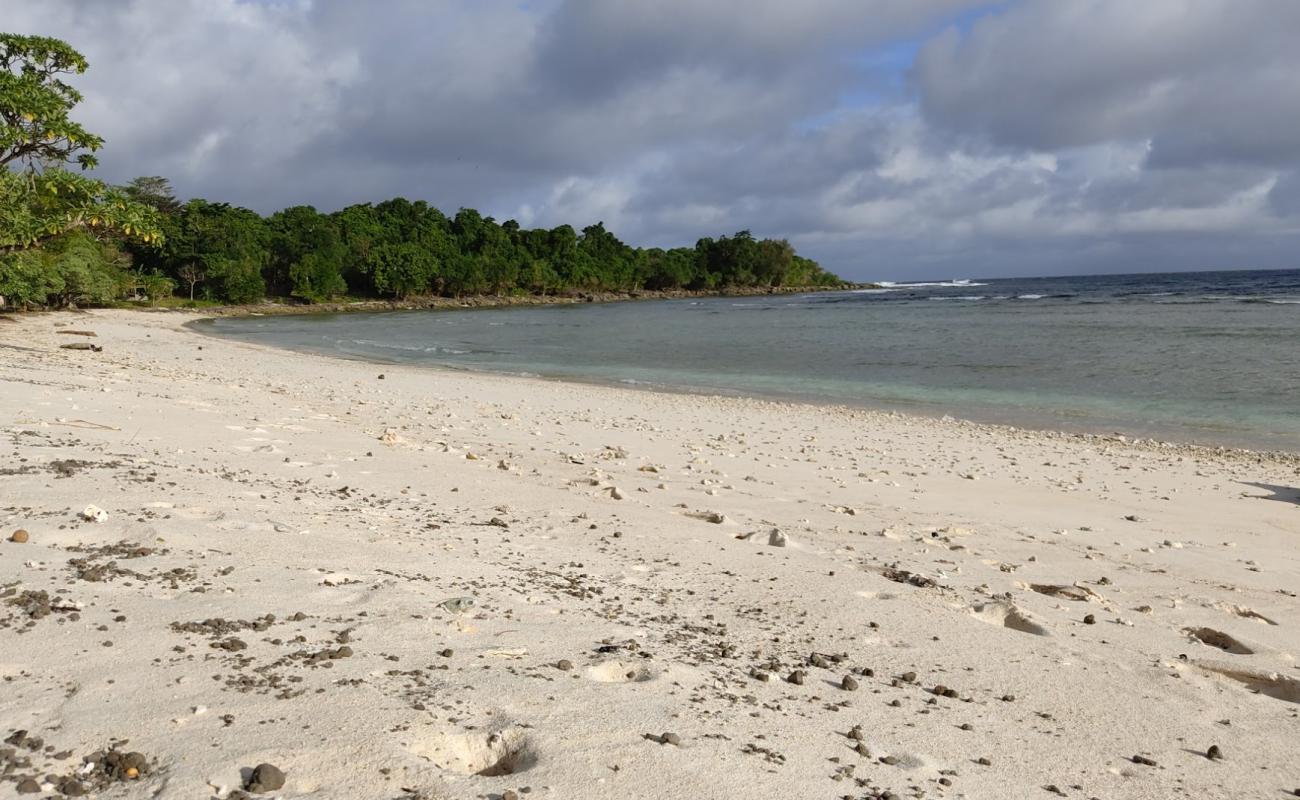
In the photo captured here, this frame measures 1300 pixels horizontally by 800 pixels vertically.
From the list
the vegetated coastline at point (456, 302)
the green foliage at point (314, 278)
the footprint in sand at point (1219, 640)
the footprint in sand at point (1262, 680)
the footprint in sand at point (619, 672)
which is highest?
the green foliage at point (314, 278)

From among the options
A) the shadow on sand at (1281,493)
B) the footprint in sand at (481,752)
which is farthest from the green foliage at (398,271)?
the footprint in sand at (481,752)

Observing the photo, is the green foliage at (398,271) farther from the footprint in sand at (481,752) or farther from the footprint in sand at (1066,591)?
the footprint in sand at (481,752)

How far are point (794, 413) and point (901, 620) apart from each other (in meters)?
13.1

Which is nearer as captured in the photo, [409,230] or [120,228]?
[120,228]

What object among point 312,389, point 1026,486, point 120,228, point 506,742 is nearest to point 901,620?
point 506,742

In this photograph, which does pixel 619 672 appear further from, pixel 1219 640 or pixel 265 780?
pixel 1219 640

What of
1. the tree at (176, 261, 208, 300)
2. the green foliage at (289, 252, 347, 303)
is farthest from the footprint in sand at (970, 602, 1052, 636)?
the green foliage at (289, 252, 347, 303)

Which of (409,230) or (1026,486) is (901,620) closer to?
(1026,486)

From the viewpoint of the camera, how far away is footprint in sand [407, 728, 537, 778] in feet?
9.18

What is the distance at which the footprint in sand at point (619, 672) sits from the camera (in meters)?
3.56

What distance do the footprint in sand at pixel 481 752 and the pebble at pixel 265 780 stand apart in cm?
41

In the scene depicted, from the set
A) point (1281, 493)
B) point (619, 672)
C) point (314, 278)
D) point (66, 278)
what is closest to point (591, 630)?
point (619, 672)

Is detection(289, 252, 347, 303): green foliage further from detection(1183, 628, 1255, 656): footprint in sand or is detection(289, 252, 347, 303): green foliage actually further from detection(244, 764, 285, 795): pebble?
detection(244, 764, 285, 795): pebble

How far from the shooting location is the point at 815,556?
6125 mm
